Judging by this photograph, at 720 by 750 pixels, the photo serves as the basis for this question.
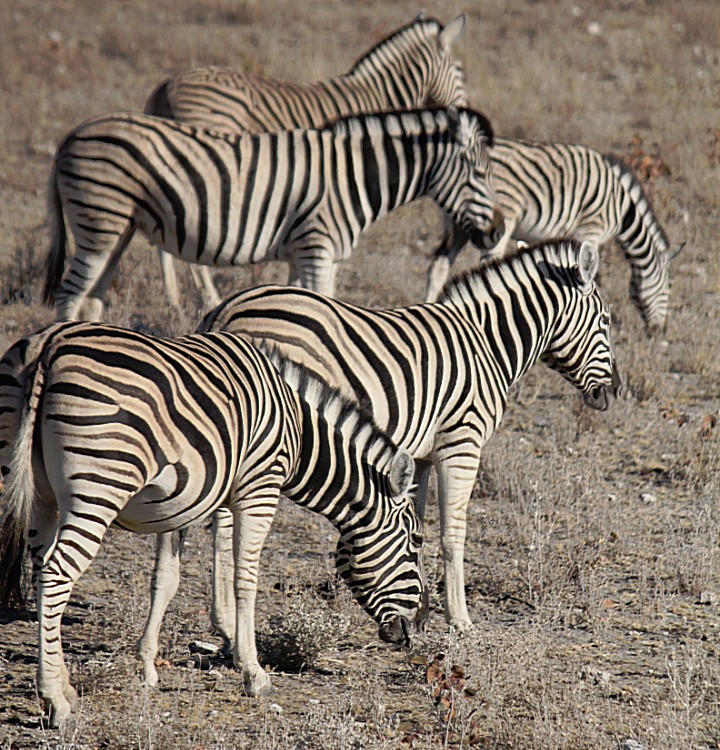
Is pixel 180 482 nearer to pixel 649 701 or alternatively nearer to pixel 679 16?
pixel 649 701

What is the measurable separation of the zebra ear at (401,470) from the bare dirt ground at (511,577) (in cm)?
70

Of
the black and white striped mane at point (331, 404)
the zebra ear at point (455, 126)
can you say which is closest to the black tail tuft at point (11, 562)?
the black and white striped mane at point (331, 404)

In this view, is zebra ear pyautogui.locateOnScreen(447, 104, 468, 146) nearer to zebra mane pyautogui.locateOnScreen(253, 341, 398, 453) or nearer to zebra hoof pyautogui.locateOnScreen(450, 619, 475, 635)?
zebra mane pyautogui.locateOnScreen(253, 341, 398, 453)

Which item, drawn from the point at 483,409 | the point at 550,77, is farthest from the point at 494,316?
the point at 550,77

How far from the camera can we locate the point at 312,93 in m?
10.8

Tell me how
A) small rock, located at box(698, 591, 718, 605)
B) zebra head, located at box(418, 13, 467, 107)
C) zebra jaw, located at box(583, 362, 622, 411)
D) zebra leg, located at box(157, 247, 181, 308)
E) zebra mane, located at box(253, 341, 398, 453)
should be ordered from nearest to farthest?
1. zebra mane, located at box(253, 341, 398, 453)
2. small rock, located at box(698, 591, 718, 605)
3. zebra jaw, located at box(583, 362, 622, 411)
4. zebra leg, located at box(157, 247, 181, 308)
5. zebra head, located at box(418, 13, 467, 107)

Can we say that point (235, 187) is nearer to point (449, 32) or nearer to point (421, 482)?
point (421, 482)

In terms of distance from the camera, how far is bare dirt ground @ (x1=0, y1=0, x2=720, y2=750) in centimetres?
447

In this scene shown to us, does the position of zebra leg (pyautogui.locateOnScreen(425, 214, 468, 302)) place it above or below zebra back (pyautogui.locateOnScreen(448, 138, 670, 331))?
below

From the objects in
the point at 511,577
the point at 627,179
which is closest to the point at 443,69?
the point at 627,179

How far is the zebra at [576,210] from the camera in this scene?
9625 millimetres

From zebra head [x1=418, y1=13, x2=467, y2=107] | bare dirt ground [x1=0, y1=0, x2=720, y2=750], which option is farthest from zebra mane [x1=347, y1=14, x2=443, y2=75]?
bare dirt ground [x1=0, y1=0, x2=720, y2=750]

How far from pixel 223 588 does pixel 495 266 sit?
2.20 m

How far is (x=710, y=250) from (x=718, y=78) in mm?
6449
